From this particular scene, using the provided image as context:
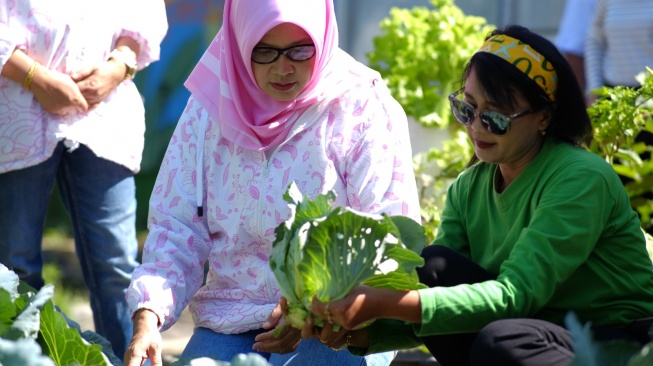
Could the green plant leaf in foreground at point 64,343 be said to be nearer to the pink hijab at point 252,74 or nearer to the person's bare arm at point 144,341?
the person's bare arm at point 144,341

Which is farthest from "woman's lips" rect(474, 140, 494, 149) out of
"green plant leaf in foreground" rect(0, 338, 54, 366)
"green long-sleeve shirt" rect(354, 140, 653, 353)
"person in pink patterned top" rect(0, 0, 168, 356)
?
"person in pink patterned top" rect(0, 0, 168, 356)

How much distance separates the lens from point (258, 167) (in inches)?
115

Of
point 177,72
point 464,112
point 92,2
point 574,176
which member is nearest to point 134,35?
point 92,2

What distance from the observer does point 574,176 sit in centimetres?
243

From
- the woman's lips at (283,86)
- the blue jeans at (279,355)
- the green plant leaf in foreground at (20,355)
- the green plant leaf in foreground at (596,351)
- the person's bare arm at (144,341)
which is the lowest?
the blue jeans at (279,355)

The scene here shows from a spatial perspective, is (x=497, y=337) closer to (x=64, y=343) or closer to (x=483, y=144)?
(x=483, y=144)

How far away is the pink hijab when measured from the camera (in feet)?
9.21

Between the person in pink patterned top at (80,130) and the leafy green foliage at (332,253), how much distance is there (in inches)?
56.4

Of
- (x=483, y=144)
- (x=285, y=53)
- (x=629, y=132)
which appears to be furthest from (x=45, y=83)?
(x=629, y=132)

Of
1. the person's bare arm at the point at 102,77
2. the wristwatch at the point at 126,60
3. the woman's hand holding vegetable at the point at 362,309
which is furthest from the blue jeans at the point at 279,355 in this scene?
the wristwatch at the point at 126,60

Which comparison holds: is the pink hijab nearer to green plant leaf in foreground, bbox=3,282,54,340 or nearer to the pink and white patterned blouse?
the pink and white patterned blouse

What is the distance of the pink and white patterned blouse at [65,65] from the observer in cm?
337

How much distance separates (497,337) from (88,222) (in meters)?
1.76

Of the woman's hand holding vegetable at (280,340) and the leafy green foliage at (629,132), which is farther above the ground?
the leafy green foliage at (629,132)
